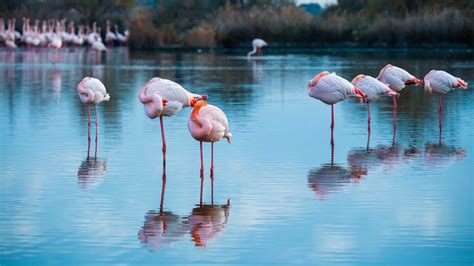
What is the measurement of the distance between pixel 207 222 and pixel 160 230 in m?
0.47

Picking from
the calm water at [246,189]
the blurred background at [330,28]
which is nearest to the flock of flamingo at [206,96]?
the calm water at [246,189]

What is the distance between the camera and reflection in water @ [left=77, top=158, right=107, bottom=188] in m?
10.5

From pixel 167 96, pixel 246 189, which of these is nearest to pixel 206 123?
pixel 246 189

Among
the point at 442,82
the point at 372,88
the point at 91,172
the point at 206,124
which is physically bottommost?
the point at 91,172

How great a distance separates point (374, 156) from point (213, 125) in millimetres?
2764

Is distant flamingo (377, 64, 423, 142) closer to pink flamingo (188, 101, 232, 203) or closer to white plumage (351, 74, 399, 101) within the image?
white plumage (351, 74, 399, 101)

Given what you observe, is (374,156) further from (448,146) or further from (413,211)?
(413,211)

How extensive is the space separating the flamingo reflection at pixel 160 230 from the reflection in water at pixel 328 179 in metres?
1.58

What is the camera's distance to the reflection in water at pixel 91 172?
1054 cm

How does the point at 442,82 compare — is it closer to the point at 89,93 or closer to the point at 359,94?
the point at 359,94

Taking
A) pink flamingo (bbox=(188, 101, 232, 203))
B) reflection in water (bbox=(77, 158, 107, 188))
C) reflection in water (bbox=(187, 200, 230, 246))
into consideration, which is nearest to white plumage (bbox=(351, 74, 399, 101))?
reflection in water (bbox=(77, 158, 107, 188))

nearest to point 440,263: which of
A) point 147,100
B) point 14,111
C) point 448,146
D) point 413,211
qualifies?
point 413,211

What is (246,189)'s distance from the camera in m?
10.1

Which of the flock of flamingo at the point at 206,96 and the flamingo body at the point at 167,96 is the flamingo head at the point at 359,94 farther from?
the flamingo body at the point at 167,96
